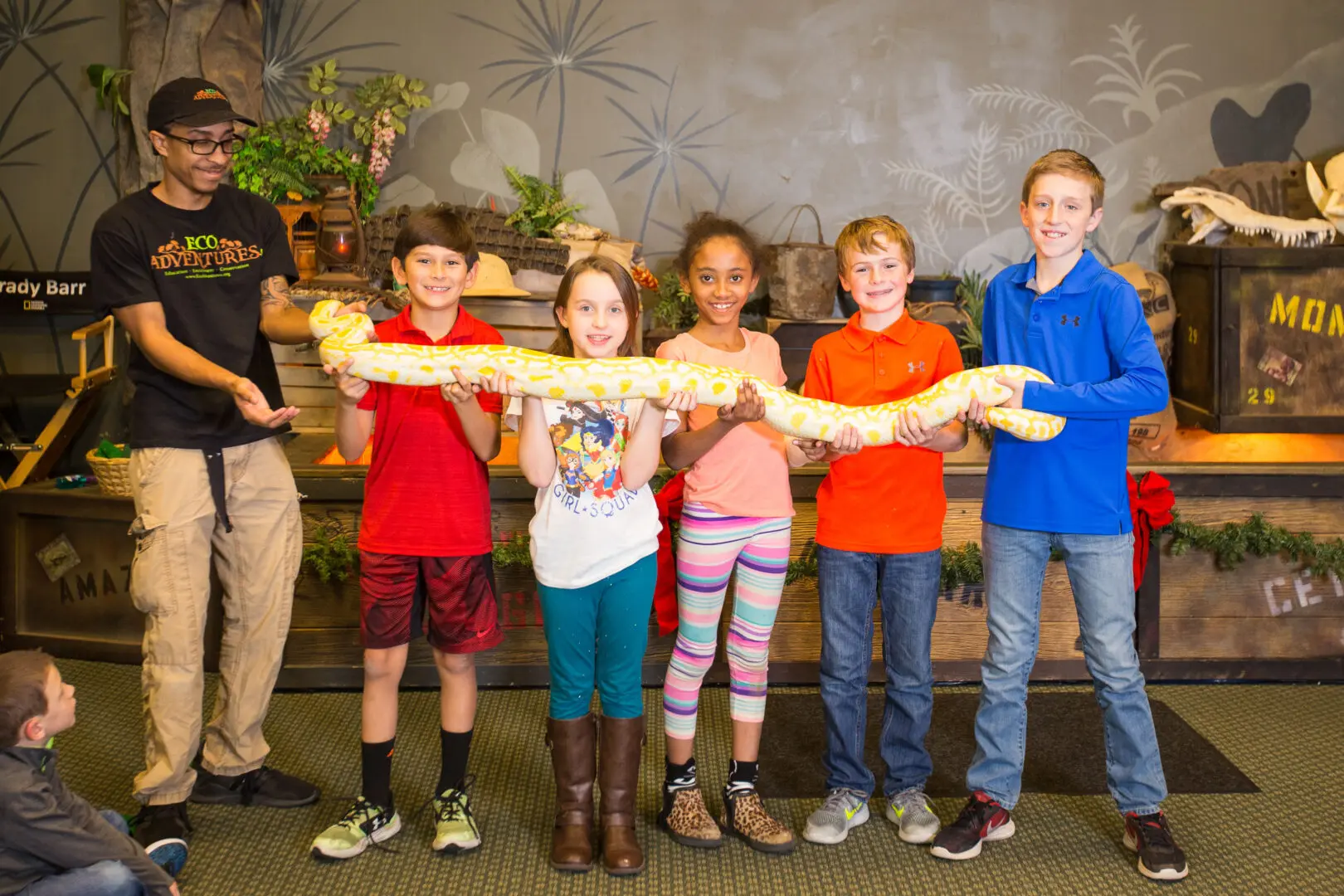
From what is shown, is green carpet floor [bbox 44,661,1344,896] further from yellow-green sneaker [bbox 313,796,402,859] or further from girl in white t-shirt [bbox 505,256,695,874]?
girl in white t-shirt [bbox 505,256,695,874]

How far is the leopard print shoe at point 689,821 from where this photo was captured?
106 inches

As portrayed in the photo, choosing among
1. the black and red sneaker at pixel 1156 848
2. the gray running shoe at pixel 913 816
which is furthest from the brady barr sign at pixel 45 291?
the black and red sneaker at pixel 1156 848

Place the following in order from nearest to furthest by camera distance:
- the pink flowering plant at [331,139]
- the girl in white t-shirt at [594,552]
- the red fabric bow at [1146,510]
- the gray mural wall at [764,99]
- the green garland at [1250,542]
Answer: the girl in white t-shirt at [594,552]
the red fabric bow at [1146,510]
the green garland at [1250,542]
the pink flowering plant at [331,139]
the gray mural wall at [764,99]

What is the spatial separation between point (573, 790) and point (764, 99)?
11.9ft

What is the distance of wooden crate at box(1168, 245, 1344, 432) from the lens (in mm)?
4188

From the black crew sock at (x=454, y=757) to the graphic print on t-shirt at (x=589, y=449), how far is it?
0.67 meters

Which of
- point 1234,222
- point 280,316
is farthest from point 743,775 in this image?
point 1234,222

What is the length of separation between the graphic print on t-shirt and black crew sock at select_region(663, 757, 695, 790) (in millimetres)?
712

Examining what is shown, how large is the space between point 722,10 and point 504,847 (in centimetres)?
389

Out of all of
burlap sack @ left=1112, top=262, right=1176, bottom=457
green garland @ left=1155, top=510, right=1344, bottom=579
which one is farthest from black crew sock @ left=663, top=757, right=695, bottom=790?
burlap sack @ left=1112, top=262, right=1176, bottom=457

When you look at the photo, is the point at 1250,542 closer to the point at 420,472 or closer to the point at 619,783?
the point at 619,783

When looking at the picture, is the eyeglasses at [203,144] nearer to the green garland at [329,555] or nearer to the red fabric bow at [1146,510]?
the green garland at [329,555]

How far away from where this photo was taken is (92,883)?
2111 mm

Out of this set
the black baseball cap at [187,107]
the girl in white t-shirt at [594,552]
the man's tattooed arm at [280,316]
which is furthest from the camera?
the man's tattooed arm at [280,316]
